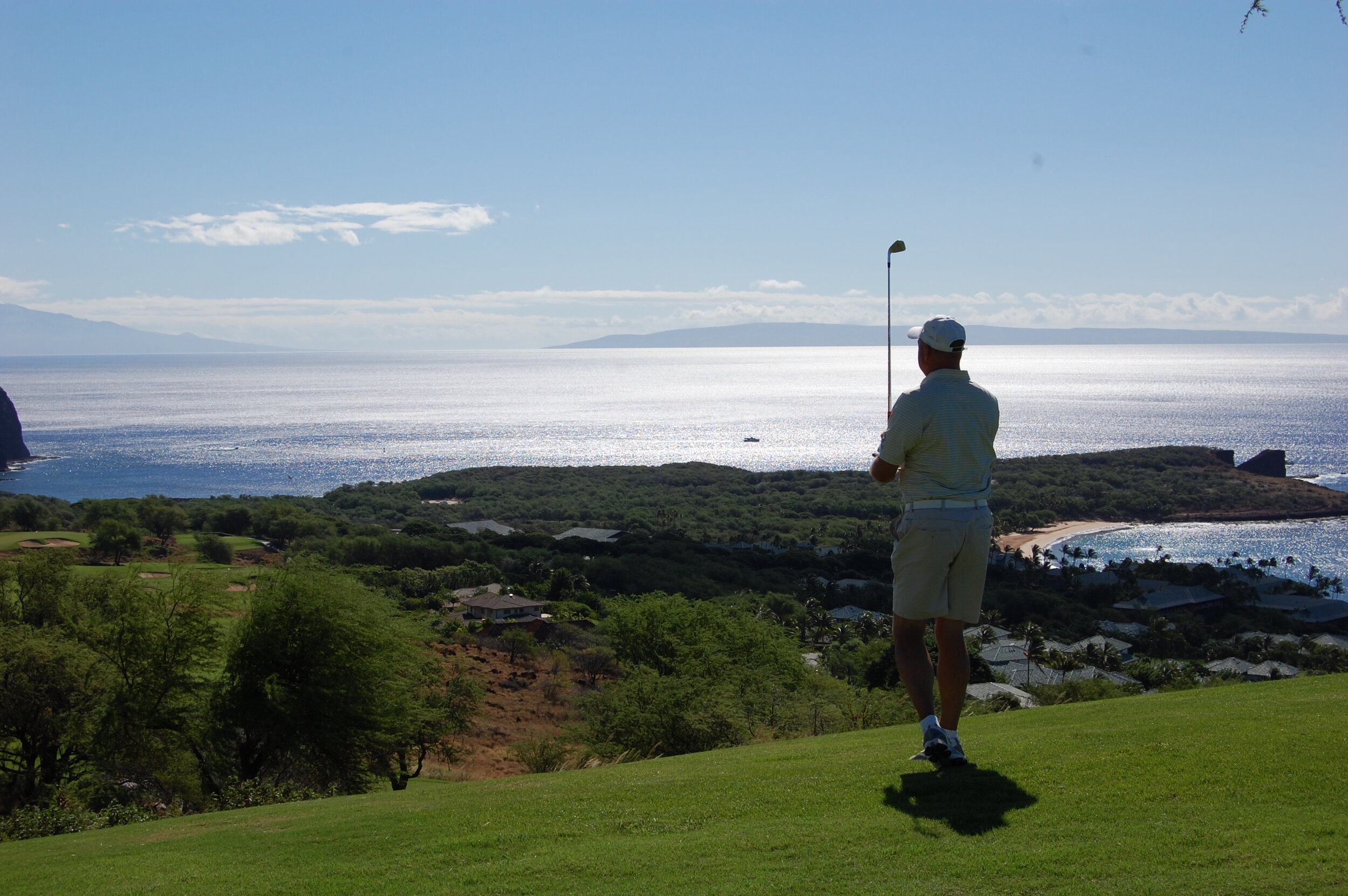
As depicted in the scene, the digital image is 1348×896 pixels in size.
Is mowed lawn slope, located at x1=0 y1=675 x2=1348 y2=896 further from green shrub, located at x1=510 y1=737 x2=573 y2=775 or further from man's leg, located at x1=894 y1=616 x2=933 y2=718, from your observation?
green shrub, located at x1=510 y1=737 x2=573 y2=775

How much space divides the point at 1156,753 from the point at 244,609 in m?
13.5

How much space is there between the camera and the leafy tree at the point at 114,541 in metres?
43.2

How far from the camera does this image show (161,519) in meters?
56.3

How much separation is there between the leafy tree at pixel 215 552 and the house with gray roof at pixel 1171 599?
45.5 m

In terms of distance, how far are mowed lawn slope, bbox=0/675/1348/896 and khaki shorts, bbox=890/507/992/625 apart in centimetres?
87

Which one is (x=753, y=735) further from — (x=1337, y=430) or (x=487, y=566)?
(x=1337, y=430)

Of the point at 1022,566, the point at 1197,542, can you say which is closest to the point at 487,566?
the point at 1022,566

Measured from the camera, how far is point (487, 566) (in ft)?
170

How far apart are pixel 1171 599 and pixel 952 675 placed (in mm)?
51149

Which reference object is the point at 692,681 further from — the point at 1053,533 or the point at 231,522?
the point at 1053,533

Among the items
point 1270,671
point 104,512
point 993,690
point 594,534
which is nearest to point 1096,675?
point 993,690

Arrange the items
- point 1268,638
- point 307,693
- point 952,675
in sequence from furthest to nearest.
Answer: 1. point 1268,638
2. point 307,693
3. point 952,675

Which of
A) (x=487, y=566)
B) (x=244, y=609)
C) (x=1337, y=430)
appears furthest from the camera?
(x=1337, y=430)

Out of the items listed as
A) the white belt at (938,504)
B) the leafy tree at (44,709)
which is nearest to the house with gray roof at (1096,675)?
the leafy tree at (44,709)
